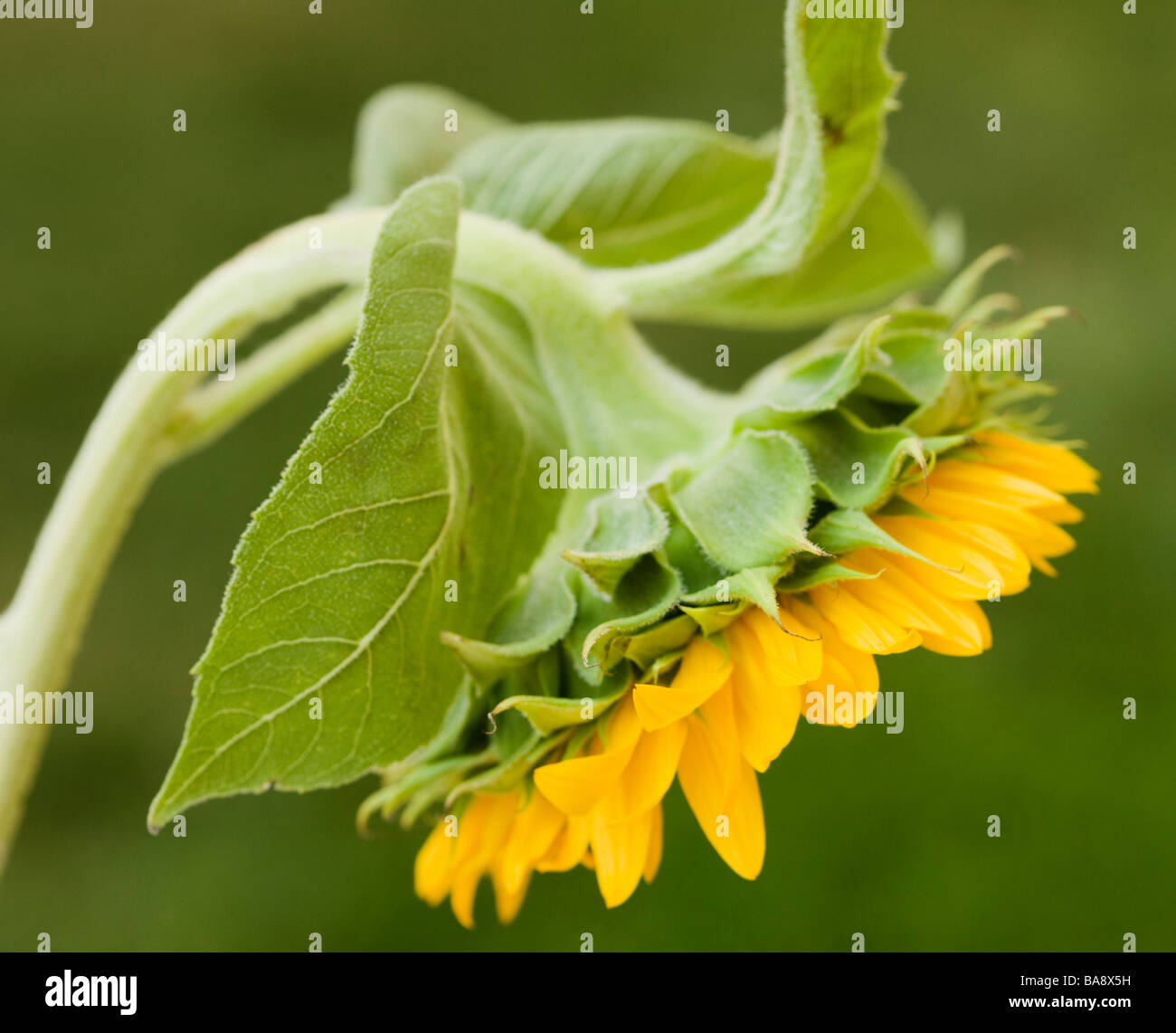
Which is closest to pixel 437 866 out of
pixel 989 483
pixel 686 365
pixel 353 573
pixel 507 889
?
pixel 507 889

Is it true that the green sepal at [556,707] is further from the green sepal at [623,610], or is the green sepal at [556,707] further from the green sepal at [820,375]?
the green sepal at [820,375]

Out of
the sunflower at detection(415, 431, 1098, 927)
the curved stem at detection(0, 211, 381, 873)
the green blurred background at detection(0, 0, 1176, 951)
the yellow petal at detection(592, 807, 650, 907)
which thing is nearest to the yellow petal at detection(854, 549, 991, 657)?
the sunflower at detection(415, 431, 1098, 927)

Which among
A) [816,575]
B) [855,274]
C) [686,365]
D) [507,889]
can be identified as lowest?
[507,889]

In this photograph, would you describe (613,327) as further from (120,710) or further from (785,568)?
(120,710)

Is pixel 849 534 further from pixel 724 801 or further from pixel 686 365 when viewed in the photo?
pixel 686 365

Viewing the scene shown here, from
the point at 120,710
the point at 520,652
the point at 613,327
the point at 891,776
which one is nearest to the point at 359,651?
the point at 520,652

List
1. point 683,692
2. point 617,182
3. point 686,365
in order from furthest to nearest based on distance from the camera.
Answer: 1. point 686,365
2. point 617,182
3. point 683,692
